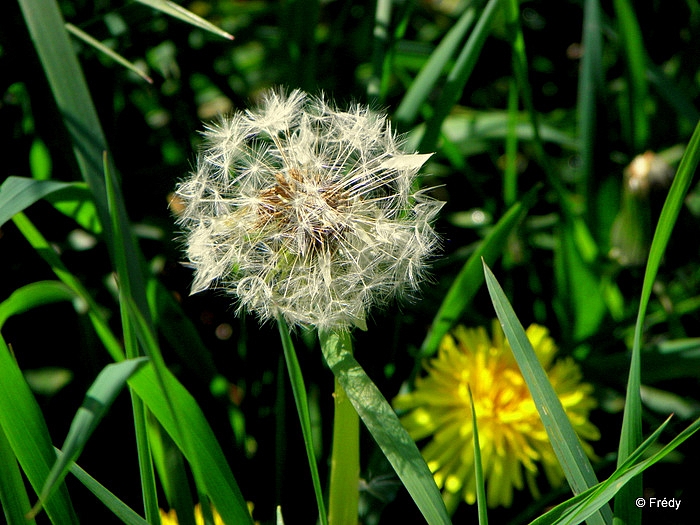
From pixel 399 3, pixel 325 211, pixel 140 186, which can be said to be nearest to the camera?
pixel 325 211

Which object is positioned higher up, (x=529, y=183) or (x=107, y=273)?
(x=107, y=273)

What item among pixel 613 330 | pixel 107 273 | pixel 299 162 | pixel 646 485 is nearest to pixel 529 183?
pixel 613 330

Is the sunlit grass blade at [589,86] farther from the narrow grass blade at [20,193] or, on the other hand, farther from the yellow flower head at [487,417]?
the narrow grass blade at [20,193]

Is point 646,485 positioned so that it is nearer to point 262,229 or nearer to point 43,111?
point 262,229

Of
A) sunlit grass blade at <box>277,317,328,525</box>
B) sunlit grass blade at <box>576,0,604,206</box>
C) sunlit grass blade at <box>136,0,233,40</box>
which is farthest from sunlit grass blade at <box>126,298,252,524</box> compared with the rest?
sunlit grass blade at <box>576,0,604,206</box>

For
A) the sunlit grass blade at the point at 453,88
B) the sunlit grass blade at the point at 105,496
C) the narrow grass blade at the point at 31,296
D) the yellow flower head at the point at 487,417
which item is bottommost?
the yellow flower head at the point at 487,417

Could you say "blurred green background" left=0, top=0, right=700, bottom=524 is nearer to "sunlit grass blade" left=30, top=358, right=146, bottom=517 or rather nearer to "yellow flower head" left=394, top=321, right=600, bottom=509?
"yellow flower head" left=394, top=321, right=600, bottom=509

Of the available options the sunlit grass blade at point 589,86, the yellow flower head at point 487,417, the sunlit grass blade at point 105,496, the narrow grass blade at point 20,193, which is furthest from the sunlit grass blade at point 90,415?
the sunlit grass blade at point 589,86
